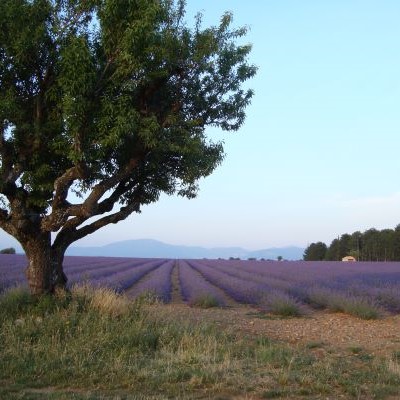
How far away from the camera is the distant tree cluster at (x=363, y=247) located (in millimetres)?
95125

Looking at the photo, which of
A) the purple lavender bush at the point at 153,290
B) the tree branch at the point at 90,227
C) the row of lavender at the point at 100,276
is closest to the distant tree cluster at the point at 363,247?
the row of lavender at the point at 100,276

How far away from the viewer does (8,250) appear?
96438 mm

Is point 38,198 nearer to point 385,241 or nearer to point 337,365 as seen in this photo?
point 337,365

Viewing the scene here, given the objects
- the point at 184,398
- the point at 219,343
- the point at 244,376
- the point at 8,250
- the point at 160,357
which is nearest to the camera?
the point at 184,398

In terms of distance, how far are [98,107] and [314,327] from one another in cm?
753

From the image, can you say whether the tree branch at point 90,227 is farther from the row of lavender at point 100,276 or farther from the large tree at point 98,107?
the row of lavender at point 100,276

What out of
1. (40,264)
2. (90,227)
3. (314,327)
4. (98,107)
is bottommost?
(314,327)

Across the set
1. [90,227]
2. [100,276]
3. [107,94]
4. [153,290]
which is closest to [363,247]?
[100,276]

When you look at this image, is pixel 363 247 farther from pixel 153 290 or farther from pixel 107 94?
pixel 107 94

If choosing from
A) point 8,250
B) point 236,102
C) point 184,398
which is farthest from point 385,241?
point 184,398

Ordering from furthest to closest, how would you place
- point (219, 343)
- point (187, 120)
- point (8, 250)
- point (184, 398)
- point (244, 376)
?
point (8, 250)
point (187, 120)
point (219, 343)
point (244, 376)
point (184, 398)

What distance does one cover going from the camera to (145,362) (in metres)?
8.54

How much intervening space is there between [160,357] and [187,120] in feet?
17.0

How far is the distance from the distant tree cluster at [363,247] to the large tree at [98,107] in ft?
282
